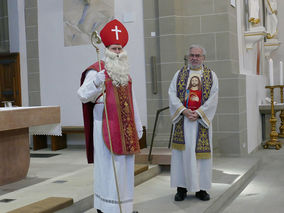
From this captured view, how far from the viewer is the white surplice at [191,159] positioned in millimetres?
4270

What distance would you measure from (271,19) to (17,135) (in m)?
7.28

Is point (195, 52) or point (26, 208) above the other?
point (195, 52)

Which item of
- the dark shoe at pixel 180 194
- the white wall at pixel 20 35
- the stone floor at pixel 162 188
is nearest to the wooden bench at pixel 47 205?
the stone floor at pixel 162 188

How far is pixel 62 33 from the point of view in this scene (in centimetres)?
760

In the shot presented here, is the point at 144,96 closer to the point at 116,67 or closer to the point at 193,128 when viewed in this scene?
the point at 193,128

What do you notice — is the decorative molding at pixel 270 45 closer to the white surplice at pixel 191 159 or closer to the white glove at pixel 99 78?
the white surplice at pixel 191 159

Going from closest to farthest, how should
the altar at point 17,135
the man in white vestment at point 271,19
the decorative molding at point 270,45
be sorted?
the altar at point 17,135
the man in white vestment at point 271,19
the decorative molding at point 270,45

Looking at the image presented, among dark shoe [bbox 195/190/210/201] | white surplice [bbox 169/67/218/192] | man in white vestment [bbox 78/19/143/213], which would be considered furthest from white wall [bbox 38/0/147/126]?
man in white vestment [bbox 78/19/143/213]

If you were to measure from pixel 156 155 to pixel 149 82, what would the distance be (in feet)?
5.15

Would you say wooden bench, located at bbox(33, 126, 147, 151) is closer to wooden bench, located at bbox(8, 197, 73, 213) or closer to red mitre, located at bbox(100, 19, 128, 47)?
wooden bench, located at bbox(8, 197, 73, 213)

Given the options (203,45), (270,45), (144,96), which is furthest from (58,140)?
(270,45)

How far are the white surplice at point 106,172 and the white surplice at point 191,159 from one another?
1.03m

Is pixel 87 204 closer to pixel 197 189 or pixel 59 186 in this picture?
pixel 59 186

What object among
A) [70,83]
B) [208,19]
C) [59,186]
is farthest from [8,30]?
[59,186]
